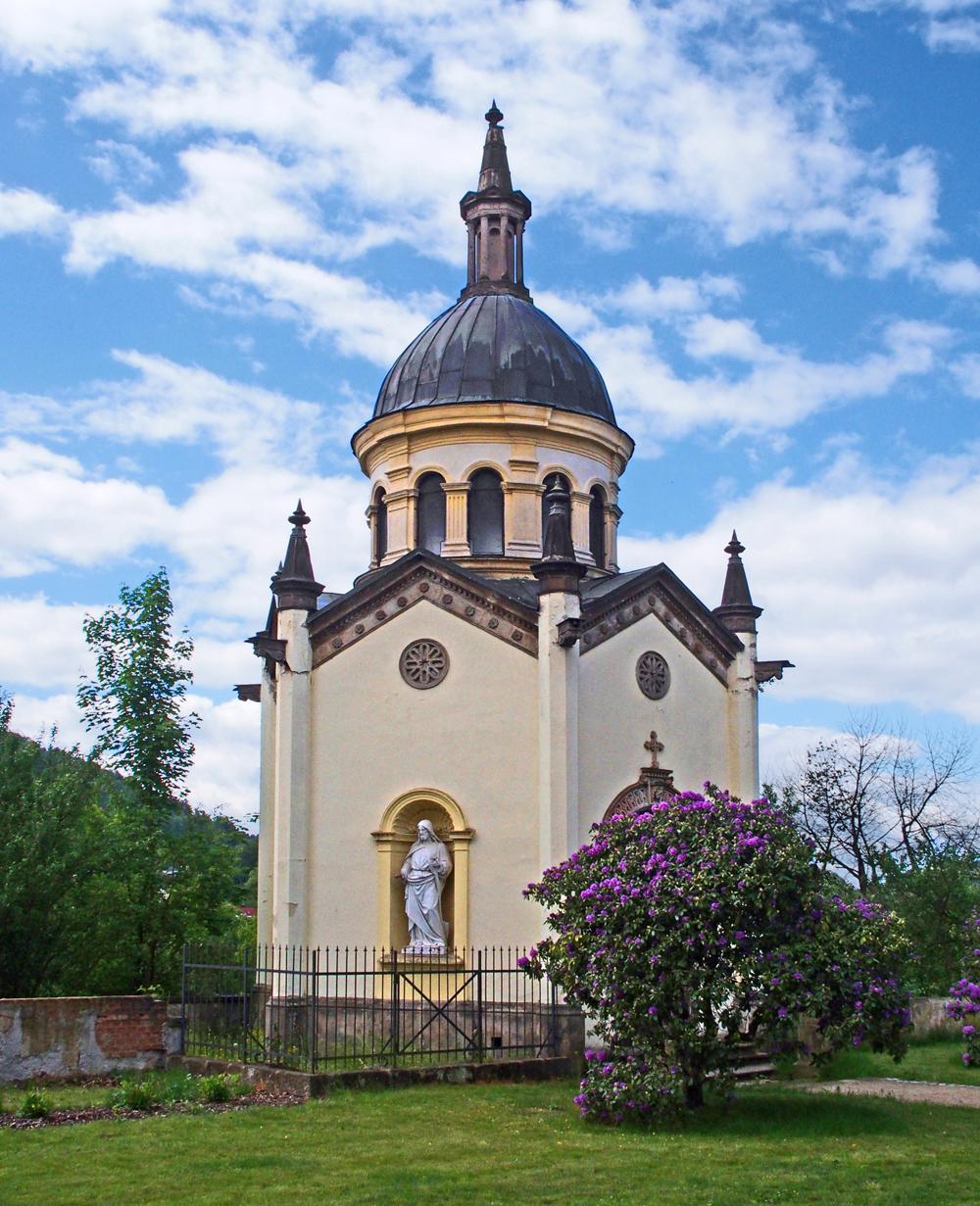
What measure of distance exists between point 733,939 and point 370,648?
31.0 ft

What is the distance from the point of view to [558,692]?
2125 cm

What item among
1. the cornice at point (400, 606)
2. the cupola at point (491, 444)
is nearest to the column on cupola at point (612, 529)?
the cupola at point (491, 444)

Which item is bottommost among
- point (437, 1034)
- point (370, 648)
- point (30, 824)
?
point (437, 1034)

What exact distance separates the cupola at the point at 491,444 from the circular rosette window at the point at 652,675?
213 cm

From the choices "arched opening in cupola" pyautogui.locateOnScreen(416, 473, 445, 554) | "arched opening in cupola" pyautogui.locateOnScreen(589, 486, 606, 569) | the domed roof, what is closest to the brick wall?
"arched opening in cupola" pyautogui.locateOnScreen(416, 473, 445, 554)

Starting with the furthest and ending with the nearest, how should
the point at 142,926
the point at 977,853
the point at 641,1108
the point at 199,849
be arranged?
the point at 977,853 < the point at 199,849 < the point at 142,926 < the point at 641,1108

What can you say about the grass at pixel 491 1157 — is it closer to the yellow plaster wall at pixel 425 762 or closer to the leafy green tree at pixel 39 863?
the yellow plaster wall at pixel 425 762

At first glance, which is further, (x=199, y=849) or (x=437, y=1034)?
(x=199, y=849)

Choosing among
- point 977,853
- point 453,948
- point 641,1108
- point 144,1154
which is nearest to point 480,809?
point 453,948

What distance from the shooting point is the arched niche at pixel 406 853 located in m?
21.3

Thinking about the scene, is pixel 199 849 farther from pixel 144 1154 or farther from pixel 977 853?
pixel 977 853

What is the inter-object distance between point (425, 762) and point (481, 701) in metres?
1.31

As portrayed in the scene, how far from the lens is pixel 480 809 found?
70.7 feet

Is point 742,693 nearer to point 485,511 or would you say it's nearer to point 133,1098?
point 485,511
